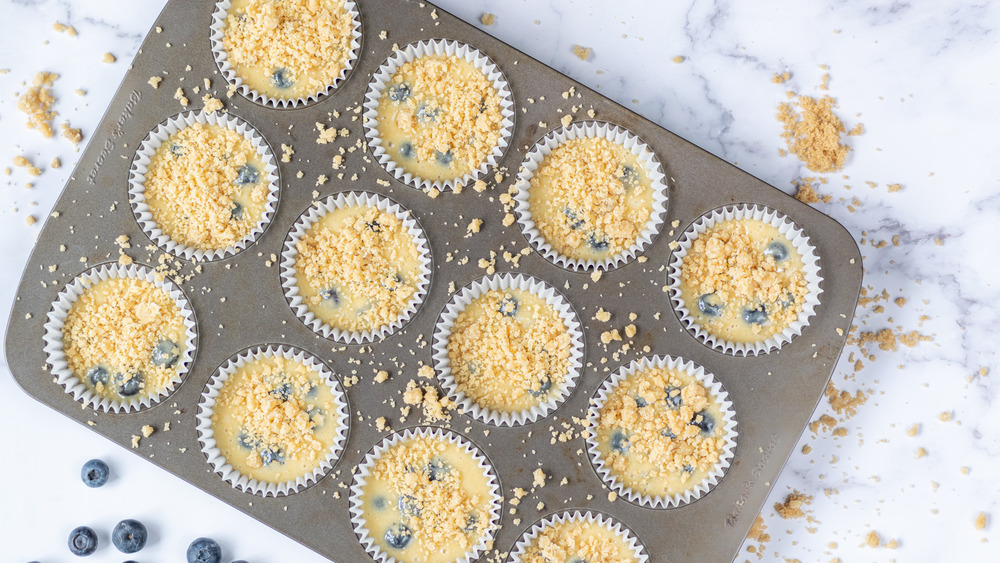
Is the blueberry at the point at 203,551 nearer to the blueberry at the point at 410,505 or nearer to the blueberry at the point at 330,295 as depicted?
the blueberry at the point at 410,505

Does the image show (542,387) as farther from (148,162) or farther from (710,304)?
(148,162)

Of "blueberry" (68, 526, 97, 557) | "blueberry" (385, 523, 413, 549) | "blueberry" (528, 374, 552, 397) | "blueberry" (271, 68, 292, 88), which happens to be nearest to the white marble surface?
"blueberry" (68, 526, 97, 557)

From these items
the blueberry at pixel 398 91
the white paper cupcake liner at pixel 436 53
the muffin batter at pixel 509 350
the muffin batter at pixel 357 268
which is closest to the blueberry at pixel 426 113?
the blueberry at pixel 398 91

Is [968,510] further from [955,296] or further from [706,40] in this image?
[706,40]

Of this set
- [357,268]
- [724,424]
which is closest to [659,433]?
[724,424]

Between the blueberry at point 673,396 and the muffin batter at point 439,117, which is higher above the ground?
the muffin batter at point 439,117

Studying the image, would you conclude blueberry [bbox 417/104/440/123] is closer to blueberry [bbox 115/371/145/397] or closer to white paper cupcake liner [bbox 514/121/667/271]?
white paper cupcake liner [bbox 514/121/667/271]
